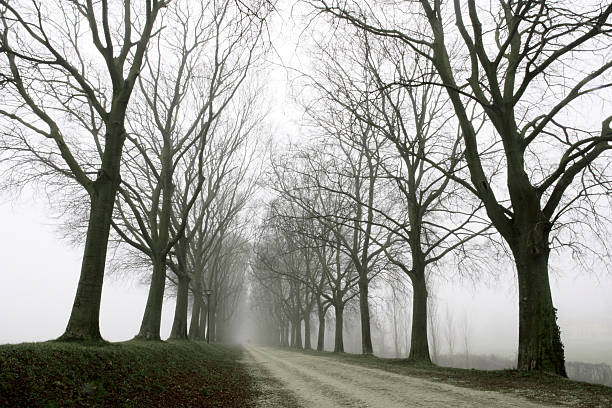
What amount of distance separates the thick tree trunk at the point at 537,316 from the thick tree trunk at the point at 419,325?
492 centimetres

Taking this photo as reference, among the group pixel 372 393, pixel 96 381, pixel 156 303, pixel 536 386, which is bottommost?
pixel 372 393

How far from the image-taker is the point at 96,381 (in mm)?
4344

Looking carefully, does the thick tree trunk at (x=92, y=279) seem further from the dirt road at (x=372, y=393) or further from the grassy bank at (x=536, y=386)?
the grassy bank at (x=536, y=386)

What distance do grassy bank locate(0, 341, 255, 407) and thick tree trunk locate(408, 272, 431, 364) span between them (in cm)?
745

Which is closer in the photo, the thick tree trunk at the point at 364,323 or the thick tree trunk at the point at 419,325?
the thick tree trunk at the point at 419,325

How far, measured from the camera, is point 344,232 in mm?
23844

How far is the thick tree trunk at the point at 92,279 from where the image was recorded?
6.33 metres

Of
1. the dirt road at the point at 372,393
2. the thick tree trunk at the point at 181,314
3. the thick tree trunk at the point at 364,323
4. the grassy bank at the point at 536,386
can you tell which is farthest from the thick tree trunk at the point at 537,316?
the thick tree trunk at the point at 181,314

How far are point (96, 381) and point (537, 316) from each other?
7.81 meters

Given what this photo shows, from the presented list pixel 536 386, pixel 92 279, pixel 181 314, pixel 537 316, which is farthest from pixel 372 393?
pixel 181 314

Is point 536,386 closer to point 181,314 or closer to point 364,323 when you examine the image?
point 364,323

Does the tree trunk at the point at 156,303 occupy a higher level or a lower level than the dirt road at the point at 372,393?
higher

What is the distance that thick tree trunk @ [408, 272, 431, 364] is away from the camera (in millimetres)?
12805

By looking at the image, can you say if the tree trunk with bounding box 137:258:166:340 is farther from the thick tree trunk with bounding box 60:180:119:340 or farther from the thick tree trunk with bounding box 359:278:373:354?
the thick tree trunk with bounding box 359:278:373:354
